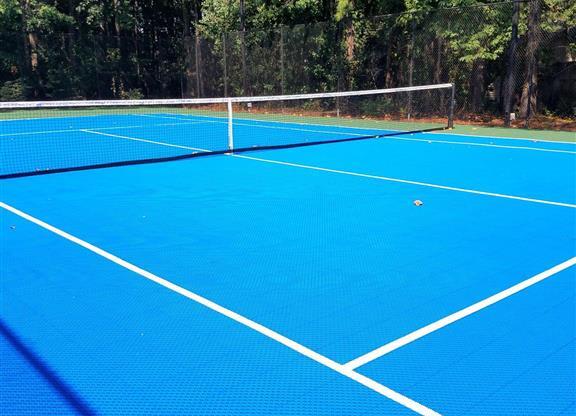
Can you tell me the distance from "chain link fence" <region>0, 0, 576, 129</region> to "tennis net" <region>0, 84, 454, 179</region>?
2.53 feet

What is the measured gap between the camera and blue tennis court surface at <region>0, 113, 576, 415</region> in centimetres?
322

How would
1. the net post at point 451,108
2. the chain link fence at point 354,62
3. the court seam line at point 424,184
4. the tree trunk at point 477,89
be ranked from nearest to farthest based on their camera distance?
the court seam line at point 424,184 → the net post at point 451,108 → the chain link fence at point 354,62 → the tree trunk at point 477,89

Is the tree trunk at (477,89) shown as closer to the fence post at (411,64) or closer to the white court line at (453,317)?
the fence post at (411,64)

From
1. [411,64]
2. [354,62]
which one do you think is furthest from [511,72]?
[354,62]

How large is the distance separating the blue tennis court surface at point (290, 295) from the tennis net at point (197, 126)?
2663 millimetres

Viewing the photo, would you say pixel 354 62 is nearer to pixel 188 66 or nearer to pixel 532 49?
pixel 532 49

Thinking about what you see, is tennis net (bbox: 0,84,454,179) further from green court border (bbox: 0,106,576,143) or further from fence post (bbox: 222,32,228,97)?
fence post (bbox: 222,32,228,97)

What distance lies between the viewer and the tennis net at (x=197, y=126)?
12.1 meters

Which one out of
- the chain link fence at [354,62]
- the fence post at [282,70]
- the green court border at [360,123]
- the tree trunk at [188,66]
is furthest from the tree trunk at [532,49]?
the tree trunk at [188,66]

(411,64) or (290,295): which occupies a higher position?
(411,64)

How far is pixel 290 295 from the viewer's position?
454 centimetres

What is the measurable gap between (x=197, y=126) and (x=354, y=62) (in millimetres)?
6712

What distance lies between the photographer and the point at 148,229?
21.3 ft

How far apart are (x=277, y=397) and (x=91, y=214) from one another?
191 inches
